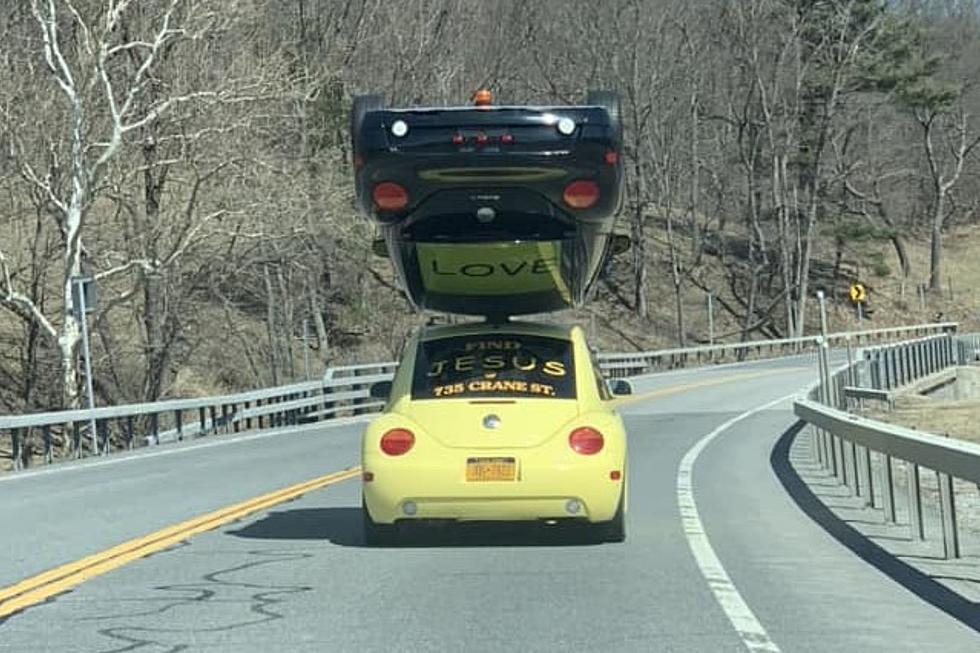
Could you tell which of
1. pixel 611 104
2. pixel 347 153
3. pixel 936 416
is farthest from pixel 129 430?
pixel 611 104

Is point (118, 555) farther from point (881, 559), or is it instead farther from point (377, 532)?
point (881, 559)

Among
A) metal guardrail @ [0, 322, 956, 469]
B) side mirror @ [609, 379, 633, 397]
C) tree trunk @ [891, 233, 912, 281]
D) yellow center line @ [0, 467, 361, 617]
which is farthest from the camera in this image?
tree trunk @ [891, 233, 912, 281]

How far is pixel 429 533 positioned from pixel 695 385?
29.9 metres

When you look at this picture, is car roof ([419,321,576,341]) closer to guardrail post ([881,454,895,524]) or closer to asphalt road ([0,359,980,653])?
asphalt road ([0,359,980,653])

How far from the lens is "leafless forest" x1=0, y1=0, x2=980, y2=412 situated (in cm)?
3155

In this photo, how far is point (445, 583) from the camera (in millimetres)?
9930

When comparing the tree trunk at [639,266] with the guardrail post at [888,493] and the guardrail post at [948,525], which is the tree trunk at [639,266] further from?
the guardrail post at [948,525]

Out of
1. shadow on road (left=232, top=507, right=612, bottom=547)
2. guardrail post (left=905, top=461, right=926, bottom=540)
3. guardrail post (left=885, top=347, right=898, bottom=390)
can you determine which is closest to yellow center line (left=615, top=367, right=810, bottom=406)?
guardrail post (left=885, top=347, right=898, bottom=390)

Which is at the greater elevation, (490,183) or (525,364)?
(490,183)

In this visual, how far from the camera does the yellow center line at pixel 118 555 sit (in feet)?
31.2

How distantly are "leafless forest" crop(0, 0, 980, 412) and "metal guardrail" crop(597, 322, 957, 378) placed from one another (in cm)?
251

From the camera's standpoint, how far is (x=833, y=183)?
68.9m

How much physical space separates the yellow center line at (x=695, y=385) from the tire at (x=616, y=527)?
19995 mm

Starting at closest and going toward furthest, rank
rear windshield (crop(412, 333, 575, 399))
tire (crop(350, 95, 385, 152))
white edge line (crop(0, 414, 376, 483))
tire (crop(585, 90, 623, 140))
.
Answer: tire (crop(585, 90, 623, 140)) < tire (crop(350, 95, 385, 152)) < rear windshield (crop(412, 333, 575, 399)) < white edge line (crop(0, 414, 376, 483))
